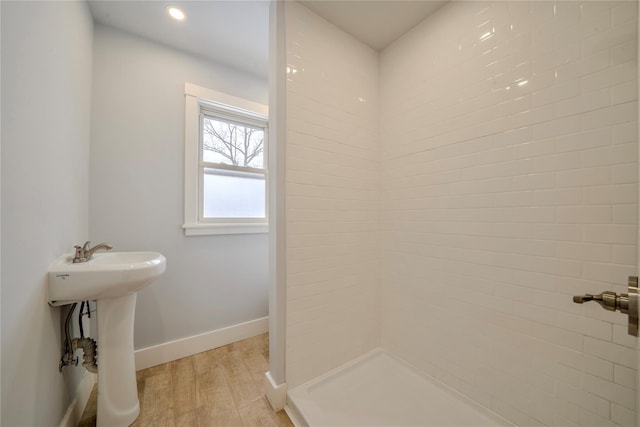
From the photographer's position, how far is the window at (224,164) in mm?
1960

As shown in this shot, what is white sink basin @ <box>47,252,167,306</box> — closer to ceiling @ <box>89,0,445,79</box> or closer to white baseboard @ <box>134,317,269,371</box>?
white baseboard @ <box>134,317,269,371</box>

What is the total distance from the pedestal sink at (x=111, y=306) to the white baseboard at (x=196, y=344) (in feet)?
1.62

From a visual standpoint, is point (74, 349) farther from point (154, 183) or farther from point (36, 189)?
point (154, 183)

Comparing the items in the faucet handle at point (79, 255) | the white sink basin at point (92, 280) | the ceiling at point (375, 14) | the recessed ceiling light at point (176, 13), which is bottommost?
the white sink basin at point (92, 280)

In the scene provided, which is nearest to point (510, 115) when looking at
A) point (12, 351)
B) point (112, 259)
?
point (12, 351)

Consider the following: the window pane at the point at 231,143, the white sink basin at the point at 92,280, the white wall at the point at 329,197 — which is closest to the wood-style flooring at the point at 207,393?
the white wall at the point at 329,197

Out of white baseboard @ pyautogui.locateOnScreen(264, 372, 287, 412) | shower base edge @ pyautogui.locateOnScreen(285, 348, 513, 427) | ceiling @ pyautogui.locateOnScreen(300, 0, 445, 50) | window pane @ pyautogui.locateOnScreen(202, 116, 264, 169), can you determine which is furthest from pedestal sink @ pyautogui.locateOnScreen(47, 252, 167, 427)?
ceiling @ pyautogui.locateOnScreen(300, 0, 445, 50)

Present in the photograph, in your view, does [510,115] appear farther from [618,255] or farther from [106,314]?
[106,314]

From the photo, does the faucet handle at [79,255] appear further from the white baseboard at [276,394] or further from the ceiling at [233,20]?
the ceiling at [233,20]

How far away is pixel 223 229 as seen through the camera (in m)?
2.09

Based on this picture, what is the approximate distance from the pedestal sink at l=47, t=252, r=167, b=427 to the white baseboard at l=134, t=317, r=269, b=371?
0.49 meters

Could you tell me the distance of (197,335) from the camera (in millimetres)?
1947

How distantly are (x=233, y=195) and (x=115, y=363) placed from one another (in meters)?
1.42

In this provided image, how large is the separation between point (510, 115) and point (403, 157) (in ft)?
2.06
